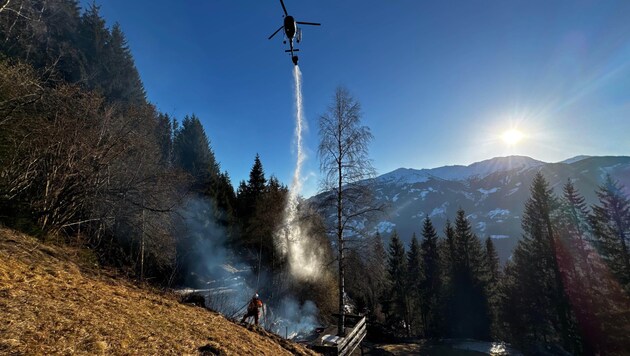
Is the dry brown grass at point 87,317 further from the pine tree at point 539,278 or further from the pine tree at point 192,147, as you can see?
the pine tree at point 192,147

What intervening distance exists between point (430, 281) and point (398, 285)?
4.47m

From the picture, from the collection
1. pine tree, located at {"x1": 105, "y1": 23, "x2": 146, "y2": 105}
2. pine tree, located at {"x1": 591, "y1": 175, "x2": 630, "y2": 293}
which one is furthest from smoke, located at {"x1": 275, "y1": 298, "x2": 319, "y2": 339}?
pine tree, located at {"x1": 105, "y1": 23, "x2": 146, "y2": 105}

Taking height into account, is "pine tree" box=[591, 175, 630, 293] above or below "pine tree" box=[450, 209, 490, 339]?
above

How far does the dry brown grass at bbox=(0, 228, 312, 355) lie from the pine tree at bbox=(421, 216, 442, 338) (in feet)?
126

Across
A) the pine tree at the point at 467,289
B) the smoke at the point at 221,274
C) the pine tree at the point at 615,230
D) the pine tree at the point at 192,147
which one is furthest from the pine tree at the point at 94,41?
the pine tree at the point at 615,230

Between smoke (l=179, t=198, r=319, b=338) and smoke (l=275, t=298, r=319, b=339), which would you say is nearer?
smoke (l=275, t=298, r=319, b=339)

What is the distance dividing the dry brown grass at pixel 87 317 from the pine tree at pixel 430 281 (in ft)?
126

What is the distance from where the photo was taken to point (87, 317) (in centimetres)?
556

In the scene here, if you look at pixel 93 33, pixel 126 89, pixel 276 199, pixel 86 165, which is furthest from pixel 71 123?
pixel 93 33

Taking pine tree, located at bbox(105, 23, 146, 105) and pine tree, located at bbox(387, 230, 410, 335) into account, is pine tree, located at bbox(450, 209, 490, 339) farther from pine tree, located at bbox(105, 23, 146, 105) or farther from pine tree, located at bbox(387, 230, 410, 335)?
pine tree, located at bbox(105, 23, 146, 105)

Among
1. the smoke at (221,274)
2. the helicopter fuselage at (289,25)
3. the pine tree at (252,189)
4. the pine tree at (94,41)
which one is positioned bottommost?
the smoke at (221,274)

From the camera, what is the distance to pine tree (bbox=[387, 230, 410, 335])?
43.5 metres

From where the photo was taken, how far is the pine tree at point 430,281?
42188 millimetres

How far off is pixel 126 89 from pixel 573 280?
51330mm
